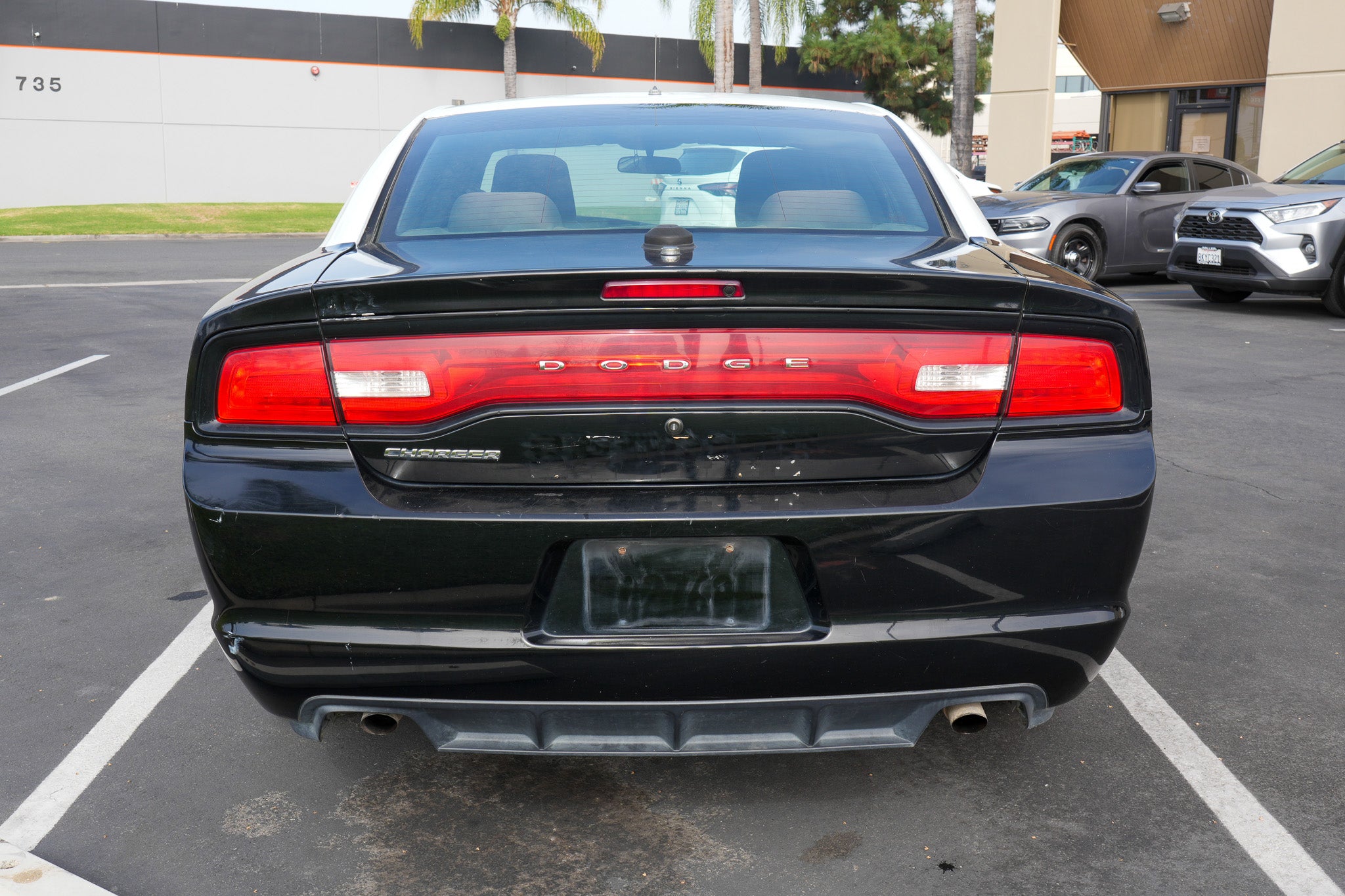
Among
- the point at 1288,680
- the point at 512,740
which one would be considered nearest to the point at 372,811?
the point at 512,740

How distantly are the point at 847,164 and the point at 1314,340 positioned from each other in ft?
27.4

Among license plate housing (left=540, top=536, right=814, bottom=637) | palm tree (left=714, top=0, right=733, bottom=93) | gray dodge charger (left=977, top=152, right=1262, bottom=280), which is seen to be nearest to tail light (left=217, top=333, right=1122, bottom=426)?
license plate housing (left=540, top=536, right=814, bottom=637)

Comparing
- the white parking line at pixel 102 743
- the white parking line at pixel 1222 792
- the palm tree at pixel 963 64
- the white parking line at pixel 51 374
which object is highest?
the palm tree at pixel 963 64

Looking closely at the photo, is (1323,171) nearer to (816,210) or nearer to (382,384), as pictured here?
(816,210)

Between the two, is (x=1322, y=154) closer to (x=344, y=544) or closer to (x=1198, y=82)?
(x=1198, y=82)

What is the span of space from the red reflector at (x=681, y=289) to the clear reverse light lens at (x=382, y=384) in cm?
39

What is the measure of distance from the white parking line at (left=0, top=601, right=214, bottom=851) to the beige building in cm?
1938

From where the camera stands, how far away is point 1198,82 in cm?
2114

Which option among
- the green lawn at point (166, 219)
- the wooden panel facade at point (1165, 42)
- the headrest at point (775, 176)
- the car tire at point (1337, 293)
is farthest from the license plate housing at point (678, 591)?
the green lawn at point (166, 219)

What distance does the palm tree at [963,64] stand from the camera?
23.8 metres

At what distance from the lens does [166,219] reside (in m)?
28.8

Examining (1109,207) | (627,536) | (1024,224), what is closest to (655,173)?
(627,536)

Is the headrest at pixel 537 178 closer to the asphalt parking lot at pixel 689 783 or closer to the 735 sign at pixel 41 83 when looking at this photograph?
the asphalt parking lot at pixel 689 783

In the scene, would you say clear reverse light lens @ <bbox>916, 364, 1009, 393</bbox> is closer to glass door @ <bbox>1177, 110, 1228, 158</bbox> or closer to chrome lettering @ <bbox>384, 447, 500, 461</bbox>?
chrome lettering @ <bbox>384, 447, 500, 461</bbox>
